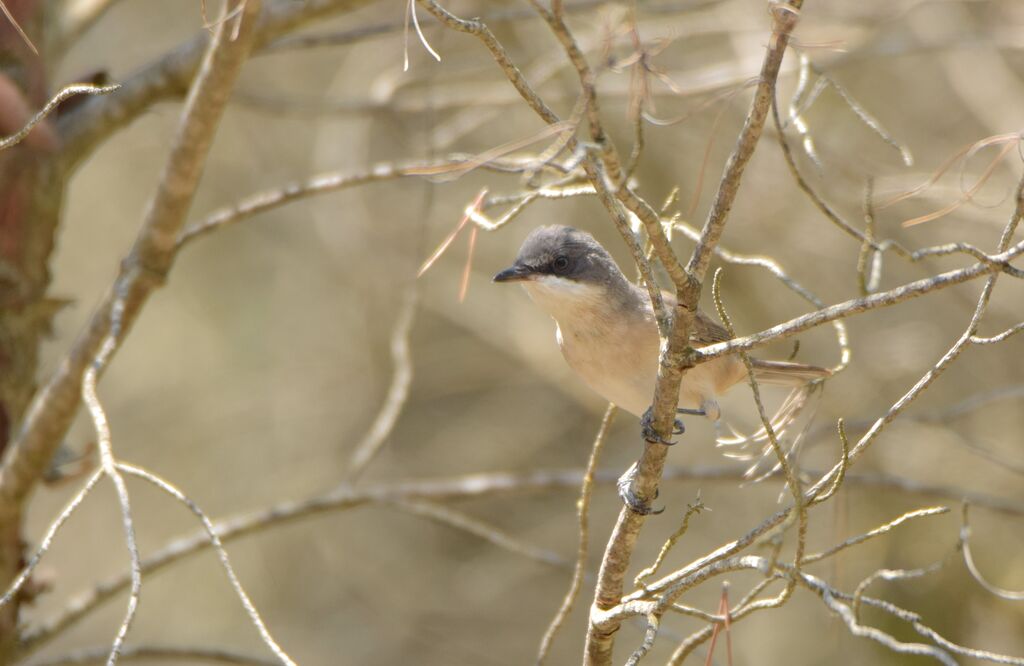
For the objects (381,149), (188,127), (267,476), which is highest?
(381,149)

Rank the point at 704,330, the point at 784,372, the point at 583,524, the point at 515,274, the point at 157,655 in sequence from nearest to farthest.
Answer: the point at 583,524 → the point at 157,655 → the point at 515,274 → the point at 784,372 → the point at 704,330

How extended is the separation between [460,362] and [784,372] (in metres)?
4.92

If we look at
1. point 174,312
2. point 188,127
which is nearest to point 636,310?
point 188,127

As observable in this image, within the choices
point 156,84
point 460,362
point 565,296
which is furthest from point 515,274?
point 460,362

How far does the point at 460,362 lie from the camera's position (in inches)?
356

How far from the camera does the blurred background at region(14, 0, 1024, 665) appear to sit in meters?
7.00

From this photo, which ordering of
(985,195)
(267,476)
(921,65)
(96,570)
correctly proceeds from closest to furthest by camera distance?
(985,195)
(921,65)
(267,476)
(96,570)

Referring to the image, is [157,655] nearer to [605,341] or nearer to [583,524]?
[583,524]

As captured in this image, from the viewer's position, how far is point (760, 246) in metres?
7.45

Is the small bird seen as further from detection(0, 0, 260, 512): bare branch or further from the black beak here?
detection(0, 0, 260, 512): bare branch

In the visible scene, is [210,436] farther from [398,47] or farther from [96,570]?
[398,47]

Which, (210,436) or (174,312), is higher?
(174,312)

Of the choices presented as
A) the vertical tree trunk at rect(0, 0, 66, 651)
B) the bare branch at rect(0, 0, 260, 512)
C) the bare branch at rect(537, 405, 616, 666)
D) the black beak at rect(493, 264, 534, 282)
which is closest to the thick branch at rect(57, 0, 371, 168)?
the vertical tree trunk at rect(0, 0, 66, 651)

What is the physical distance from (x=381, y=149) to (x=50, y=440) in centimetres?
618
